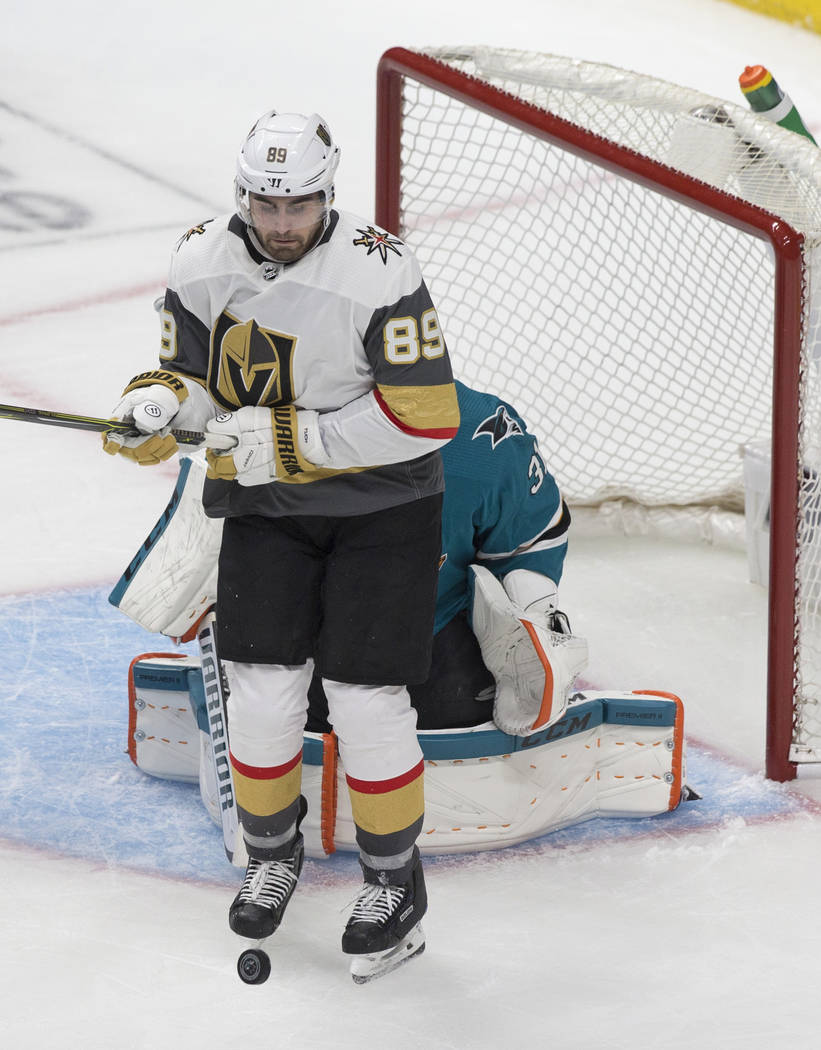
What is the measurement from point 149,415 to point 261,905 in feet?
2.12

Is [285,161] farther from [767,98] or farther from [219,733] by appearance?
[767,98]

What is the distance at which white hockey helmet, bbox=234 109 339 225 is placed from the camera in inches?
78.5

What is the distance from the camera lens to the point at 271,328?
2.07 meters

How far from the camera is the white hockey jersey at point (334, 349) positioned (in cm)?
204

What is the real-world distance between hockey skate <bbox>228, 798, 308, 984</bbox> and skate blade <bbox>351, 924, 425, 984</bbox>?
0.12 metres

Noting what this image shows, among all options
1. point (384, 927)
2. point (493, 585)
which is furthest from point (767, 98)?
point (384, 927)

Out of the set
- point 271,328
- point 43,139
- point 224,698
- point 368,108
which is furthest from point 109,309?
point 271,328

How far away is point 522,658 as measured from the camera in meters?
2.45

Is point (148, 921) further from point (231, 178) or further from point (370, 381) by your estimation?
point (231, 178)

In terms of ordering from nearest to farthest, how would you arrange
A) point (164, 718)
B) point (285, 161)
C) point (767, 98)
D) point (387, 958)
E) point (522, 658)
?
point (285, 161), point (387, 958), point (522, 658), point (164, 718), point (767, 98)

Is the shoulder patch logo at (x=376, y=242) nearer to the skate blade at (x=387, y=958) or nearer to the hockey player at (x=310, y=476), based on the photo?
the hockey player at (x=310, y=476)

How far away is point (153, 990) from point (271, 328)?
854 mm

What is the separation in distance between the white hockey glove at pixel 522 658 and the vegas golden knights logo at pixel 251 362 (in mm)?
546

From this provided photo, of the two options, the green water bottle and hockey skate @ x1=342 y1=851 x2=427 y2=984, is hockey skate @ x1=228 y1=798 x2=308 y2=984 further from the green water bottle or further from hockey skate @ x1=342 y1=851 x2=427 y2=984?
the green water bottle
